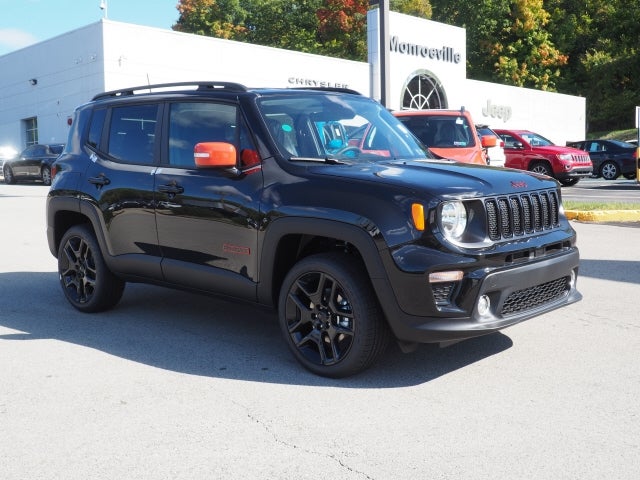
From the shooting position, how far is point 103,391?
14.5ft

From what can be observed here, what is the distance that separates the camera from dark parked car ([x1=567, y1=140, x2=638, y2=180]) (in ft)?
83.1

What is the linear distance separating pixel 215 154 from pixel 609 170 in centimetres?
2374

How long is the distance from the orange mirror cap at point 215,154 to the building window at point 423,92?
31.8m

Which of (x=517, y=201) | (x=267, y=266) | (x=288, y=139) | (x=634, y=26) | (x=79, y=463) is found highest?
(x=634, y=26)

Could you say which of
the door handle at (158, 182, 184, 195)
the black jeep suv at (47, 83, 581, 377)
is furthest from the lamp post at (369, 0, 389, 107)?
the door handle at (158, 182, 184, 195)

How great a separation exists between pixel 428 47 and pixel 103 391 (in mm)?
34527

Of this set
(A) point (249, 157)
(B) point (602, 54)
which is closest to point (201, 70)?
(A) point (249, 157)

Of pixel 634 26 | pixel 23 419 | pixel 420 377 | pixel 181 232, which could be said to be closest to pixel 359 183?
pixel 420 377

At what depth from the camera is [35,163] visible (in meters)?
25.9

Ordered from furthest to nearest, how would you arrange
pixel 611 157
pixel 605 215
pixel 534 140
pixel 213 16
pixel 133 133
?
pixel 213 16, pixel 611 157, pixel 534 140, pixel 605 215, pixel 133 133

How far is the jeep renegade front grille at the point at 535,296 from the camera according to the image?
4.42 m

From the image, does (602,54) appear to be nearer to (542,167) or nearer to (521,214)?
(542,167)

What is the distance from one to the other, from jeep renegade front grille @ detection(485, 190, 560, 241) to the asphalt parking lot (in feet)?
2.81

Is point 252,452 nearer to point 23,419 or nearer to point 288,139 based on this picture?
point 23,419
